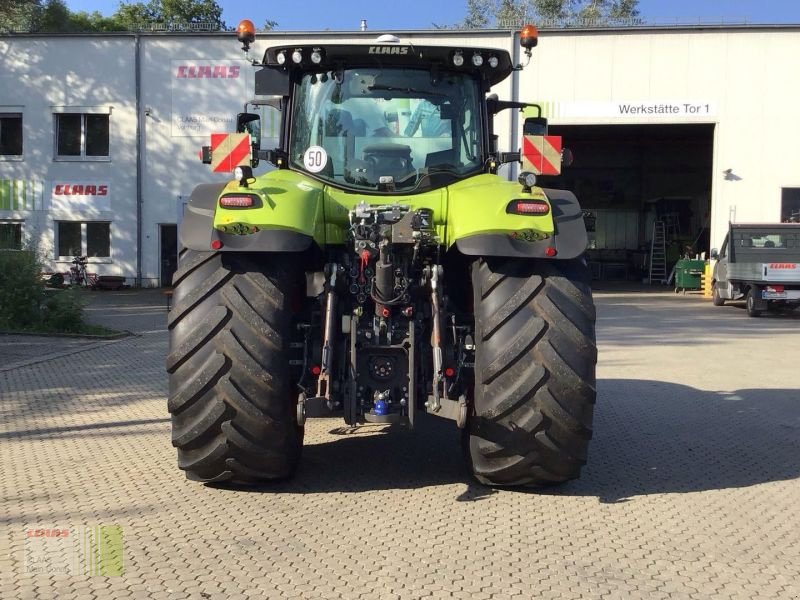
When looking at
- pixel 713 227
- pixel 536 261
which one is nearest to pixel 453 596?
pixel 536 261

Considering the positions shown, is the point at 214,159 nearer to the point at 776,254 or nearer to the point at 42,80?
the point at 776,254

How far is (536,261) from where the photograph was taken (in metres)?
4.79

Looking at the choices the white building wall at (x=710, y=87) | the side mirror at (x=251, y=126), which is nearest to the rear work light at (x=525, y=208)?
the side mirror at (x=251, y=126)

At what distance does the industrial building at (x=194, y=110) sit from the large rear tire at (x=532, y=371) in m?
20.2

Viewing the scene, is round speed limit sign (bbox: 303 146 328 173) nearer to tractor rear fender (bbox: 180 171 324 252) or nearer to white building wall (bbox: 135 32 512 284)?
tractor rear fender (bbox: 180 171 324 252)

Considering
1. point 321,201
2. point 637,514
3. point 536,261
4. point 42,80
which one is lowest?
point 637,514

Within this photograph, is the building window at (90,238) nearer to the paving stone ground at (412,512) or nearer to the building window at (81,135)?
the building window at (81,135)

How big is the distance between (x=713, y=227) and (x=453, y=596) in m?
25.0

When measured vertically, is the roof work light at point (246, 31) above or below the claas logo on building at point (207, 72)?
below

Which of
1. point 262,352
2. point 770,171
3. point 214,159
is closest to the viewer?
point 262,352

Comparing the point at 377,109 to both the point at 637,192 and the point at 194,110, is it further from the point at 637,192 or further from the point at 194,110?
the point at 637,192
